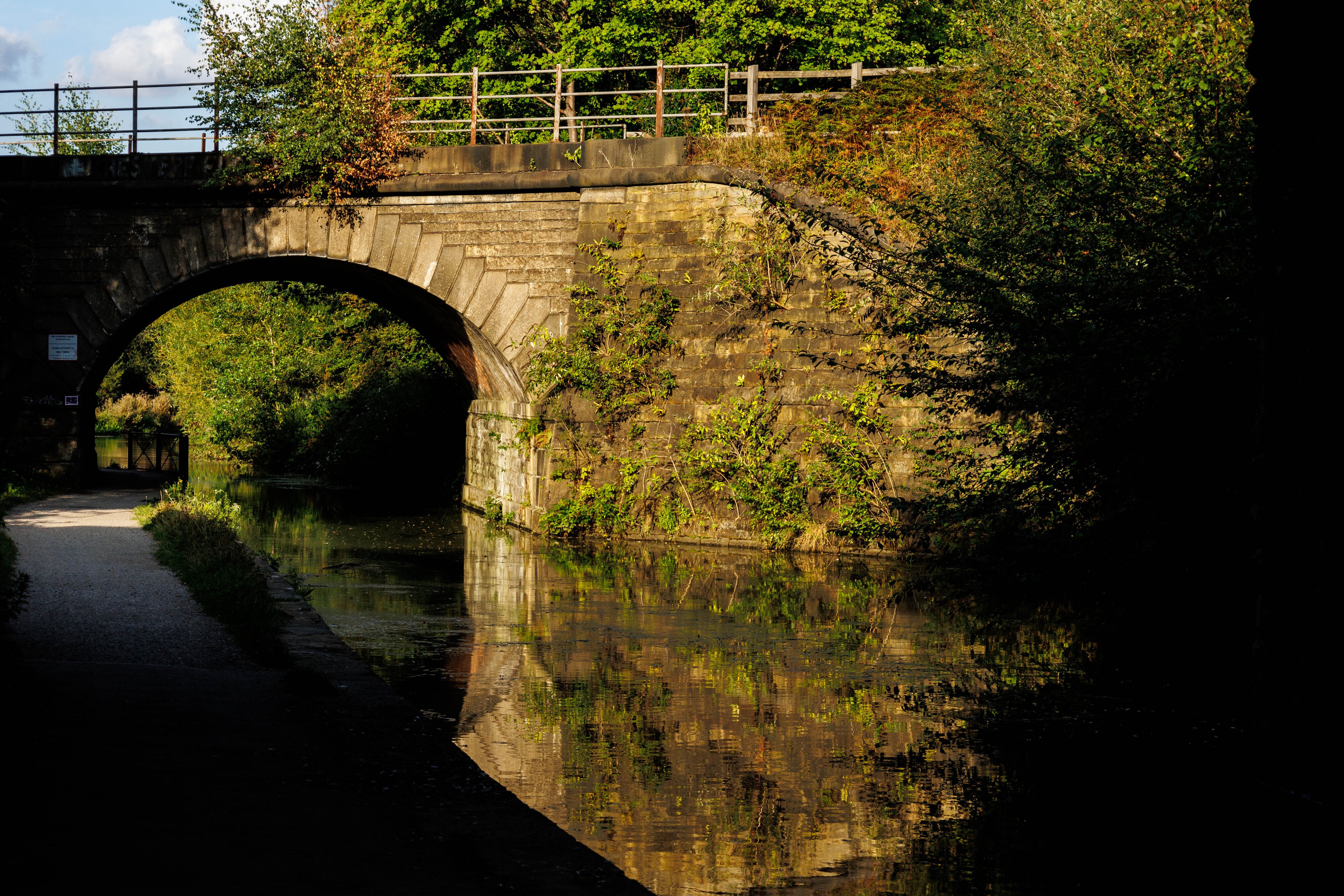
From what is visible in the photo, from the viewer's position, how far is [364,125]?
17484 millimetres

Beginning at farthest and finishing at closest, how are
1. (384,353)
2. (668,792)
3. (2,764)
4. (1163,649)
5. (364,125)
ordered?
1. (384,353)
2. (364,125)
3. (1163,649)
4. (668,792)
5. (2,764)

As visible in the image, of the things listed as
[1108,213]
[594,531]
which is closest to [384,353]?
[594,531]

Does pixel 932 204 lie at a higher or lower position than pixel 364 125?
lower

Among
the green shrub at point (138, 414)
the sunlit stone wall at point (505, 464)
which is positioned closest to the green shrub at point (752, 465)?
the sunlit stone wall at point (505, 464)

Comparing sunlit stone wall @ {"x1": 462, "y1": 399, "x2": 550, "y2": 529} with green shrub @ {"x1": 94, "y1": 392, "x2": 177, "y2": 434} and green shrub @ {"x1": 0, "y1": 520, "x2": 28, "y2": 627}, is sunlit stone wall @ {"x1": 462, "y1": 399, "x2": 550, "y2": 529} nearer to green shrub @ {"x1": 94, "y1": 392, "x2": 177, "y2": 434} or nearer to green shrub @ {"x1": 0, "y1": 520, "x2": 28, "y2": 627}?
green shrub @ {"x1": 0, "y1": 520, "x2": 28, "y2": 627}

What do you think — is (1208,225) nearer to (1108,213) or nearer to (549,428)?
(1108,213)

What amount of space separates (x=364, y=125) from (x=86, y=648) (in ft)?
39.8

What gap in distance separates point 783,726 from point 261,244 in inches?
534

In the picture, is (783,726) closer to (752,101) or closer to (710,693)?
(710,693)

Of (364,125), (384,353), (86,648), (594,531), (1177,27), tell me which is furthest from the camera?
(384,353)

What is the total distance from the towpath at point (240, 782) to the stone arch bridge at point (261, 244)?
10647 millimetres

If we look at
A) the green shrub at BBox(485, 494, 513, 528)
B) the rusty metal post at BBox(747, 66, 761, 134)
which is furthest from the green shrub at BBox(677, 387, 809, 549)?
the rusty metal post at BBox(747, 66, 761, 134)

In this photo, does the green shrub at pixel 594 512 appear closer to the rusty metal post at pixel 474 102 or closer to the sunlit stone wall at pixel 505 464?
the sunlit stone wall at pixel 505 464

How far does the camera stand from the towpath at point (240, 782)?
3.65 meters
